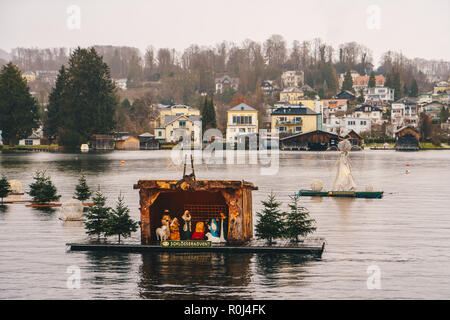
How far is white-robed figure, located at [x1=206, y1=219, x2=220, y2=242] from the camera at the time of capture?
106 ft

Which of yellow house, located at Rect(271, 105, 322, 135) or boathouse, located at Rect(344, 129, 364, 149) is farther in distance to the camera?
yellow house, located at Rect(271, 105, 322, 135)

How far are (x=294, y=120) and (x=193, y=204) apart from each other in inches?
5944

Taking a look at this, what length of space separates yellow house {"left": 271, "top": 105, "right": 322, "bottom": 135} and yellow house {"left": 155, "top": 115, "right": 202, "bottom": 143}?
19.8m

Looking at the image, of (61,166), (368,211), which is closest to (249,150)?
(61,166)

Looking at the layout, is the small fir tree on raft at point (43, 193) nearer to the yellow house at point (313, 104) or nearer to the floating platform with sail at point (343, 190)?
the floating platform with sail at point (343, 190)

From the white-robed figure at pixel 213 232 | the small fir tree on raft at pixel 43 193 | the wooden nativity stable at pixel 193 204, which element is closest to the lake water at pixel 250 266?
the white-robed figure at pixel 213 232

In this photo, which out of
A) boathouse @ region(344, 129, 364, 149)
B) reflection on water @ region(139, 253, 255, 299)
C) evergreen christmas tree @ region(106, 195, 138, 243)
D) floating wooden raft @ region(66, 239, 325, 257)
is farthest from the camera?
boathouse @ region(344, 129, 364, 149)

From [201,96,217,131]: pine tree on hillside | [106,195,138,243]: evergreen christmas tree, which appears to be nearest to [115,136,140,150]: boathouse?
[201,96,217,131]: pine tree on hillside

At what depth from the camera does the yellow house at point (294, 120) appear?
181 metres

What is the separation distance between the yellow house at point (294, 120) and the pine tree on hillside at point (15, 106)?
58.0 metres

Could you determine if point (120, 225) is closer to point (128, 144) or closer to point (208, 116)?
point (208, 116)

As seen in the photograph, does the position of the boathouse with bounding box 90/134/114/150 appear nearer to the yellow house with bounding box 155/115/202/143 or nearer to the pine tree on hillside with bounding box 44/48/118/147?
the pine tree on hillside with bounding box 44/48/118/147

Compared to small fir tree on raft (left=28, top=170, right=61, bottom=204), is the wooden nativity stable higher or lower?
higher

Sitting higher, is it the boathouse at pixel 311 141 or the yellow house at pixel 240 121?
the yellow house at pixel 240 121
